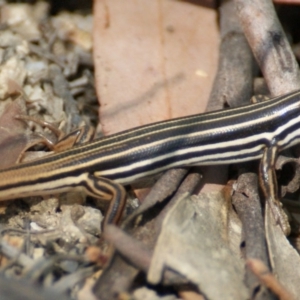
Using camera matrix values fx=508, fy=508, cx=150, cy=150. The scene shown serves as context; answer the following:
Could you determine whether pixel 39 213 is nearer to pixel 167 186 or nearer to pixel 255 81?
pixel 167 186

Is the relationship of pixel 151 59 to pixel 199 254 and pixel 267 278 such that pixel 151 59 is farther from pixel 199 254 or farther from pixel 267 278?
pixel 267 278

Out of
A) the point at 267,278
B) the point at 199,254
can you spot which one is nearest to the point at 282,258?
the point at 267,278

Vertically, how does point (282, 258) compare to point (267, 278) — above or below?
below

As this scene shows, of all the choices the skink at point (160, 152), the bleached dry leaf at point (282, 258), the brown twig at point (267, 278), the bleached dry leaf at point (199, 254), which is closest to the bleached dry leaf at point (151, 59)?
the skink at point (160, 152)

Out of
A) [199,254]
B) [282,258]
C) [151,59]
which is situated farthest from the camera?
[151,59]

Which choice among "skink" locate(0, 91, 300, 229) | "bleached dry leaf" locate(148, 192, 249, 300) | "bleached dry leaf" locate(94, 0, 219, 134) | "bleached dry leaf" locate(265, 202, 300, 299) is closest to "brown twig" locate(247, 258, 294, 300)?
"bleached dry leaf" locate(148, 192, 249, 300)

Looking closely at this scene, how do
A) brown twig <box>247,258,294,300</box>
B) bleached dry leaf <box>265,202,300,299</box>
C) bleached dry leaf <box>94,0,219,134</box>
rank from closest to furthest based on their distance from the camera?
brown twig <box>247,258,294,300</box> < bleached dry leaf <box>265,202,300,299</box> < bleached dry leaf <box>94,0,219,134</box>

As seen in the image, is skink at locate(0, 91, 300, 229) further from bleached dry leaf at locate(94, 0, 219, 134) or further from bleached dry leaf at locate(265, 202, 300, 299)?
bleached dry leaf at locate(94, 0, 219, 134)
